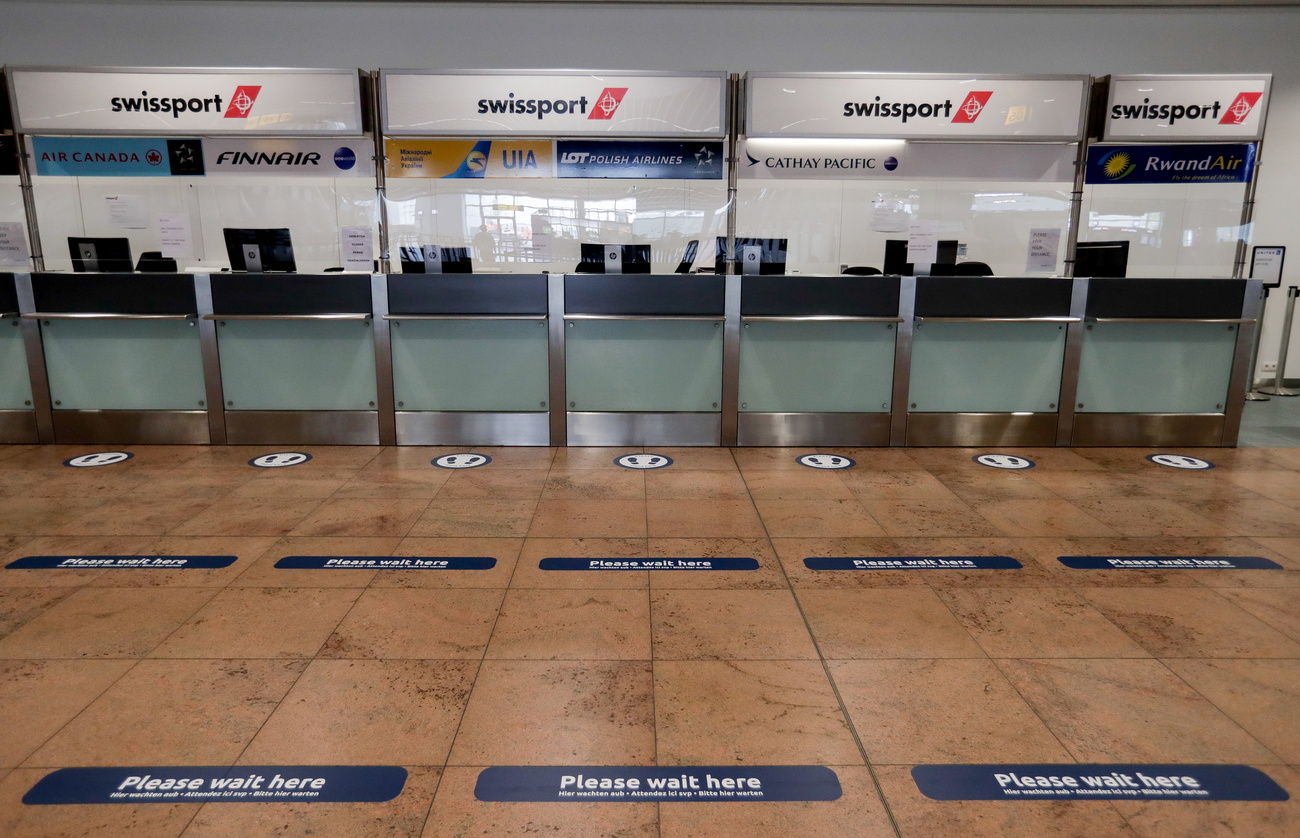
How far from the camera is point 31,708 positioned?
2127 mm

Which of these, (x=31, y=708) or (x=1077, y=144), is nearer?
(x=31, y=708)

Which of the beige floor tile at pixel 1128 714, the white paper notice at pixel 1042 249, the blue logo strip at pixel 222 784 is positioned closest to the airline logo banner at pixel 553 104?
the white paper notice at pixel 1042 249

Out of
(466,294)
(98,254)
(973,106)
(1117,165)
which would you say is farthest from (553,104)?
(1117,165)

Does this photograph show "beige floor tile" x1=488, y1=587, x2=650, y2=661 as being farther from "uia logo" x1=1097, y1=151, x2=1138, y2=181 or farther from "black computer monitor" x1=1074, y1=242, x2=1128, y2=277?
"uia logo" x1=1097, y1=151, x2=1138, y2=181

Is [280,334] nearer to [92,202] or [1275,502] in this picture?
[92,202]

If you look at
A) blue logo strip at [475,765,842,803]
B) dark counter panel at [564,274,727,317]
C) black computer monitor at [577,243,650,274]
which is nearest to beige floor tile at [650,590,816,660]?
blue logo strip at [475,765,842,803]

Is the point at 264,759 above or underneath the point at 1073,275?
underneath

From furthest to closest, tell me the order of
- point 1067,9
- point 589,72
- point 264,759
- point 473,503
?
1. point 1067,9
2. point 589,72
3. point 473,503
4. point 264,759

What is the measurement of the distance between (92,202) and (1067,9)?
32.7 feet

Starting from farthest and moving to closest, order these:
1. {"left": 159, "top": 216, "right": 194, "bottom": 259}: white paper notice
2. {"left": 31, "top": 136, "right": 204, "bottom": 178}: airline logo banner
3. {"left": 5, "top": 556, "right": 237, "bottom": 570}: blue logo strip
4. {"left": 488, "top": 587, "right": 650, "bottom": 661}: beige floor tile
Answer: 1. {"left": 31, "top": 136, "right": 204, "bottom": 178}: airline logo banner
2. {"left": 159, "top": 216, "right": 194, "bottom": 259}: white paper notice
3. {"left": 5, "top": 556, "right": 237, "bottom": 570}: blue logo strip
4. {"left": 488, "top": 587, "right": 650, "bottom": 661}: beige floor tile

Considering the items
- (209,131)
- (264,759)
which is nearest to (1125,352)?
(264,759)

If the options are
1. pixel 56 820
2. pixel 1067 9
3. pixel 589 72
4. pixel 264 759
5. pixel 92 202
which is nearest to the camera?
pixel 56 820

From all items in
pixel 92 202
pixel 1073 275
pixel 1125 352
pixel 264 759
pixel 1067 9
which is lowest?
pixel 264 759

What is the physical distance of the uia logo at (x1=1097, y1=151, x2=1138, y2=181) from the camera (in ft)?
17.3
